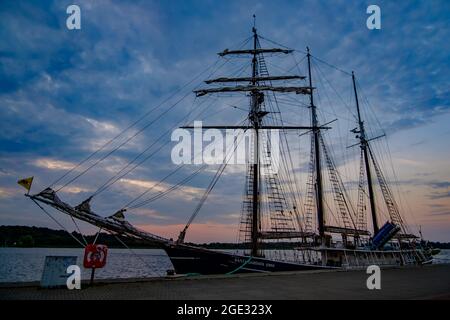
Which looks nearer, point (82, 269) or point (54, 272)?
point (54, 272)

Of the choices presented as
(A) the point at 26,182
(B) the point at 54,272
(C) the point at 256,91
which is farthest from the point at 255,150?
(B) the point at 54,272

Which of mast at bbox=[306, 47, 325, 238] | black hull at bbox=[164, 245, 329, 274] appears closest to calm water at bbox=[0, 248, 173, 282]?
black hull at bbox=[164, 245, 329, 274]

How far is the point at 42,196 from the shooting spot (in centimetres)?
1571

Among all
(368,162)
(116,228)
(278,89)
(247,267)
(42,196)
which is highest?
(278,89)

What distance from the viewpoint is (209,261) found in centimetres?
1986

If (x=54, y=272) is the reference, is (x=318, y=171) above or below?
above

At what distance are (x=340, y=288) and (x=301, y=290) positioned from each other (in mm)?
1805

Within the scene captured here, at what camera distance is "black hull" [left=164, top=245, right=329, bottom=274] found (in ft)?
65.1

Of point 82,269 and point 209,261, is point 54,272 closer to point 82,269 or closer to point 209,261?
point 209,261

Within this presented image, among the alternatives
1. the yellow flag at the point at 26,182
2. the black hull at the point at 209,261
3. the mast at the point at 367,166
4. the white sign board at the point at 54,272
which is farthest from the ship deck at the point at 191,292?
the mast at the point at 367,166

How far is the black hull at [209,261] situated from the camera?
19.8 m

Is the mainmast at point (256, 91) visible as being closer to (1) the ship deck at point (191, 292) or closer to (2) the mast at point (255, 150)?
(2) the mast at point (255, 150)
